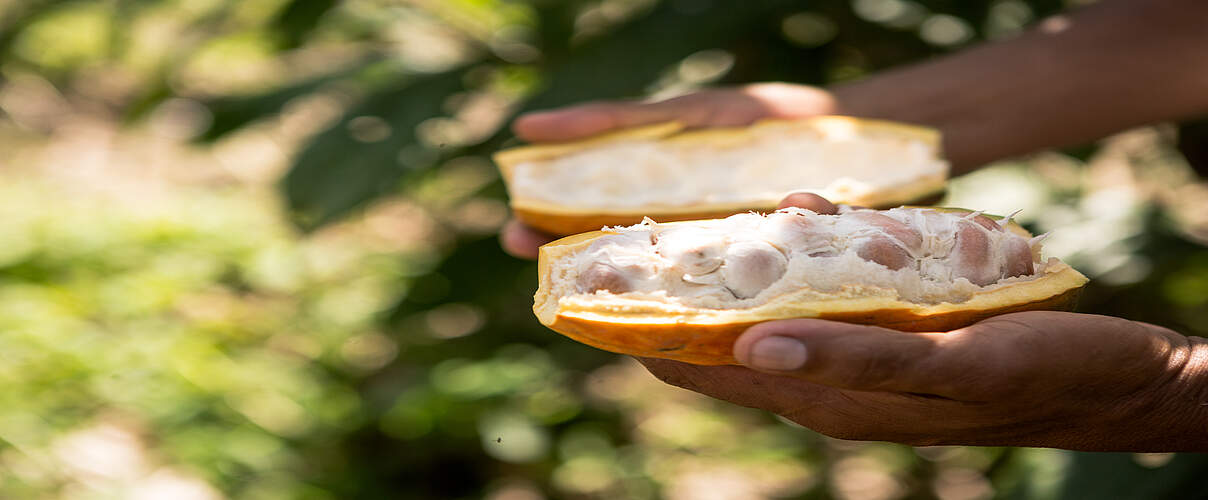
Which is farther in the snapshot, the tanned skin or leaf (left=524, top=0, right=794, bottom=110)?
leaf (left=524, top=0, right=794, bottom=110)

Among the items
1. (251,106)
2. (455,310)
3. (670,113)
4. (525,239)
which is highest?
(251,106)

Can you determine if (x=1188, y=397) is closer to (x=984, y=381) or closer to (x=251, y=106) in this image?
(x=984, y=381)

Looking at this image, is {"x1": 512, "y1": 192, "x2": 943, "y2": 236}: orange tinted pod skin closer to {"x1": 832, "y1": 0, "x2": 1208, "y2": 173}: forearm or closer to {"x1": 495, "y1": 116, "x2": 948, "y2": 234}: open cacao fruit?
A: {"x1": 495, "y1": 116, "x2": 948, "y2": 234}: open cacao fruit

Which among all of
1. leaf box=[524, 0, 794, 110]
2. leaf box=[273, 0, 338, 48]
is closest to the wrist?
leaf box=[524, 0, 794, 110]

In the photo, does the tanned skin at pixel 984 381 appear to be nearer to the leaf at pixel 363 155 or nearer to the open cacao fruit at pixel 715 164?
the open cacao fruit at pixel 715 164

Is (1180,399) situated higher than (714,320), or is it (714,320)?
(714,320)

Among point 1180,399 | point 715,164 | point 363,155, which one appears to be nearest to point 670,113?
point 715,164

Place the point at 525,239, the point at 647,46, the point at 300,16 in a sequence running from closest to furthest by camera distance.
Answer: the point at 525,239, the point at 647,46, the point at 300,16
